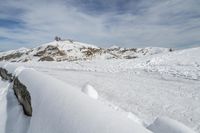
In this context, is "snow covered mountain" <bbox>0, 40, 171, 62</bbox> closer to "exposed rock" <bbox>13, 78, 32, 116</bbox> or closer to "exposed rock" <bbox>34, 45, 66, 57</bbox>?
"exposed rock" <bbox>34, 45, 66, 57</bbox>

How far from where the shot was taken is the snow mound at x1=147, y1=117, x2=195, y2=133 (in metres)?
2.43

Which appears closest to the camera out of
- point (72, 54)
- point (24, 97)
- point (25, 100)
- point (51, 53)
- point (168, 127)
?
point (168, 127)

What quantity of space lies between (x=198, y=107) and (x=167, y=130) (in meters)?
2.62

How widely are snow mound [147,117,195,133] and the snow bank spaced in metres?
0.88

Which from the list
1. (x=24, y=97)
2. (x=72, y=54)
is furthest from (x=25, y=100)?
(x=72, y=54)

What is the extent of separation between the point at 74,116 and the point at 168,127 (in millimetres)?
1405

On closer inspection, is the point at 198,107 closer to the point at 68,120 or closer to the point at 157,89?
the point at 157,89

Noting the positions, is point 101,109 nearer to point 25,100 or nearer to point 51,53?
point 25,100

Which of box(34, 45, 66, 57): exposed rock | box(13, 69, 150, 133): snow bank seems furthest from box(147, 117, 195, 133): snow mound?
box(34, 45, 66, 57): exposed rock

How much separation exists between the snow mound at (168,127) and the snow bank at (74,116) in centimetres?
88

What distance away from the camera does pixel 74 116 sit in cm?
229

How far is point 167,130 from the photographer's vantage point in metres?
2.61

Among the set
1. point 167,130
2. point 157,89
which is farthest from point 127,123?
point 157,89

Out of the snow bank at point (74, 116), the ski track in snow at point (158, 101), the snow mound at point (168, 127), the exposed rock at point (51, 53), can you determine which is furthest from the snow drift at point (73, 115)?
the exposed rock at point (51, 53)
